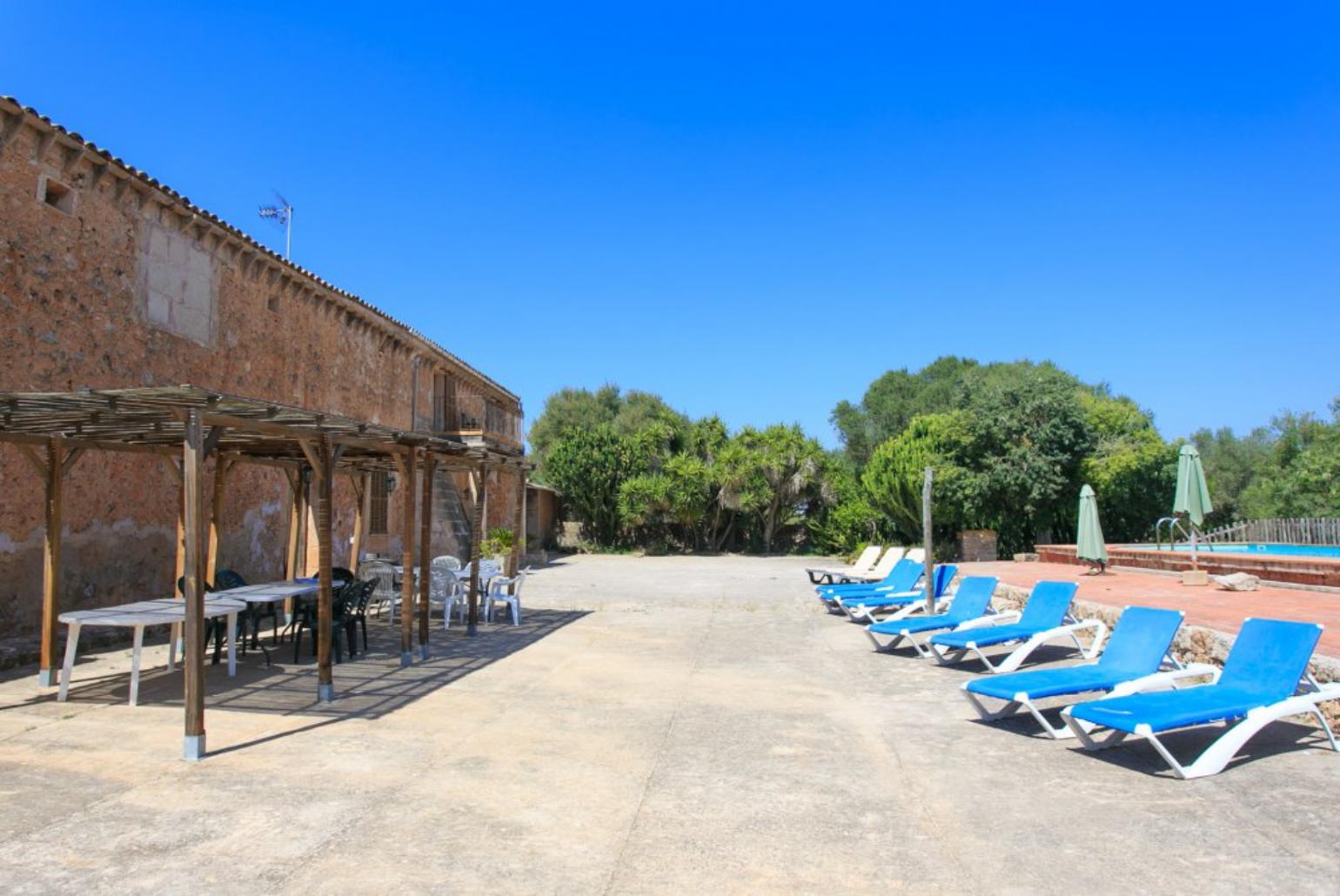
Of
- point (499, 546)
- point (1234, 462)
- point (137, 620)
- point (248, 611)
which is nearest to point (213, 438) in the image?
point (137, 620)

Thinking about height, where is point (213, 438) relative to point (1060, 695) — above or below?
above

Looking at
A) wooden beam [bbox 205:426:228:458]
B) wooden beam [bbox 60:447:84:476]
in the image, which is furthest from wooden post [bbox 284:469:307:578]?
wooden beam [bbox 205:426:228:458]

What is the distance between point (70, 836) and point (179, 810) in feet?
1.59

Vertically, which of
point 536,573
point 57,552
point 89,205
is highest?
point 89,205

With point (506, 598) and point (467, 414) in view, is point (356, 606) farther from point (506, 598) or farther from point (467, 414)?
point (467, 414)

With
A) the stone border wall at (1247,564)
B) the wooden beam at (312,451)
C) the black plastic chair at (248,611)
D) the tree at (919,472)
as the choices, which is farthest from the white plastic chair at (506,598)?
the tree at (919,472)

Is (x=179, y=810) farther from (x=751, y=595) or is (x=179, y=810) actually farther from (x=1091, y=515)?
(x=1091, y=515)

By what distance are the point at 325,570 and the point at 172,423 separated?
1.76m

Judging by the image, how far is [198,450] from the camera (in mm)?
5508

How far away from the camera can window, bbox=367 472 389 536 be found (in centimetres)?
1920

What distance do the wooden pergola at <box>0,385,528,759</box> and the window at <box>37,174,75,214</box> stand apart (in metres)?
3.35

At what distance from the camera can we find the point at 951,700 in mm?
7340

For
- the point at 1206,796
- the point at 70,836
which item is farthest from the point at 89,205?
the point at 1206,796

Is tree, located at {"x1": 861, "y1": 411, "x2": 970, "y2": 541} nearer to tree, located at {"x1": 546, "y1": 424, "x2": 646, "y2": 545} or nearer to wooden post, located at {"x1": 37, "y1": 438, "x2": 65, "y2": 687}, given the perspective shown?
tree, located at {"x1": 546, "y1": 424, "x2": 646, "y2": 545}
